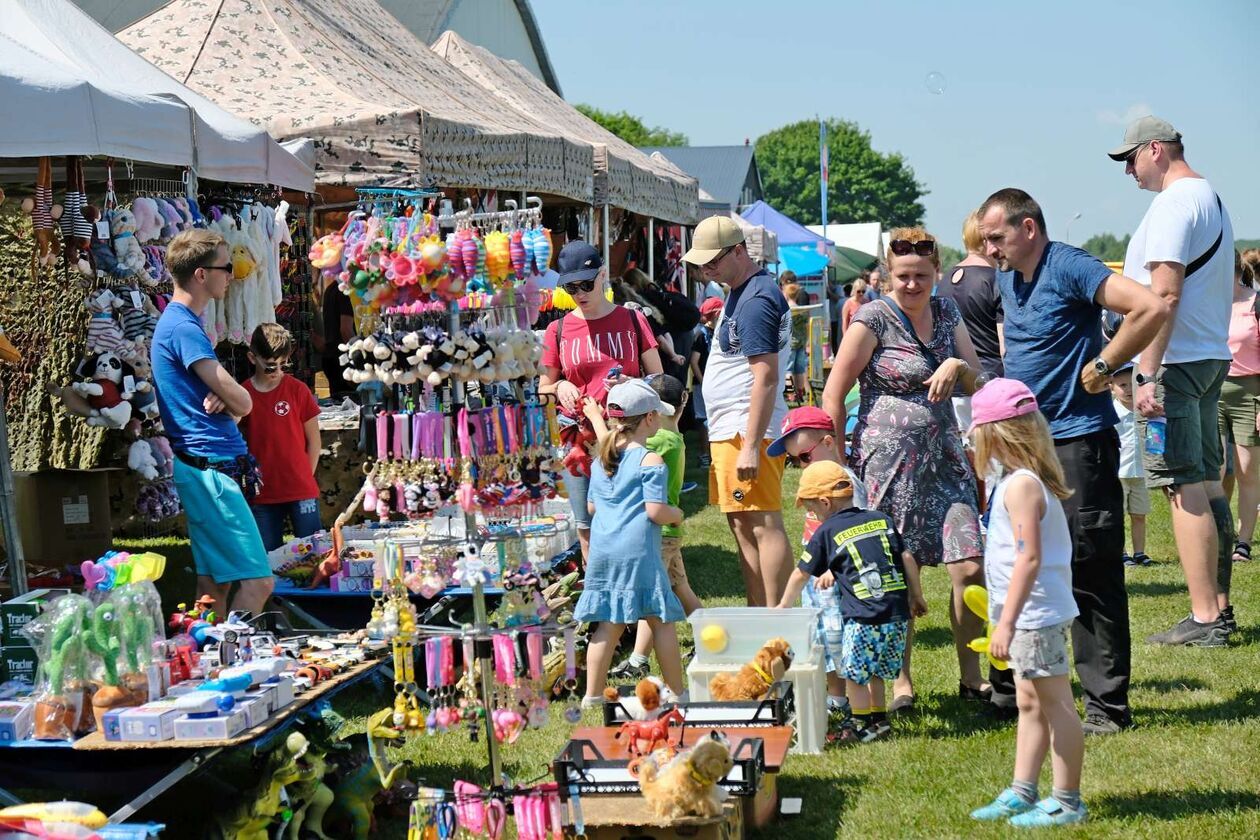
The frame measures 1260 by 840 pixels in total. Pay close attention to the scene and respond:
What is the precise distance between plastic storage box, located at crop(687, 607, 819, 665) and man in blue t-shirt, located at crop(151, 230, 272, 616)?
166 centimetres

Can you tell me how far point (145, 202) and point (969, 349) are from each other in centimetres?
415

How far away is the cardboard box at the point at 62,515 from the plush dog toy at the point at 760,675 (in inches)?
161

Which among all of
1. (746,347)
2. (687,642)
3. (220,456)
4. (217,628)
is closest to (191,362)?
(220,456)

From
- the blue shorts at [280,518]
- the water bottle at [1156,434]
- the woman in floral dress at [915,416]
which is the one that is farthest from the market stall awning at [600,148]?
the woman in floral dress at [915,416]

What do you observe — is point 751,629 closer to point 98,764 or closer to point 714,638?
point 714,638

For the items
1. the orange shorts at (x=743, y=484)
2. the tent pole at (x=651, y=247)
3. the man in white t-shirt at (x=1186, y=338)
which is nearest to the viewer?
the man in white t-shirt at (x=1186, y=338)

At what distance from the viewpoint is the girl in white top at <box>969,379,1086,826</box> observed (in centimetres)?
392

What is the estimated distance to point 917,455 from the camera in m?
5.07

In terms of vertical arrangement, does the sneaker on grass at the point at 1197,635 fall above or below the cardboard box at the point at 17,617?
below

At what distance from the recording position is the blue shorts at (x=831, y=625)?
502 cm

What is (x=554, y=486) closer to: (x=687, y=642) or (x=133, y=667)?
(x=133, y=667)

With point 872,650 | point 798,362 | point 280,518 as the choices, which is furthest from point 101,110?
point 798,362

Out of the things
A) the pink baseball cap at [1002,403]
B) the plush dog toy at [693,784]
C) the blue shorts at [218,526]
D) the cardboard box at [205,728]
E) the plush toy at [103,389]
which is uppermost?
the plush toy at [103,389]

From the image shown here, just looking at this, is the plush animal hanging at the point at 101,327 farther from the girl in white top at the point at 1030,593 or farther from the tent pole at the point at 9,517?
the girl in white top at the point at 1030,593
